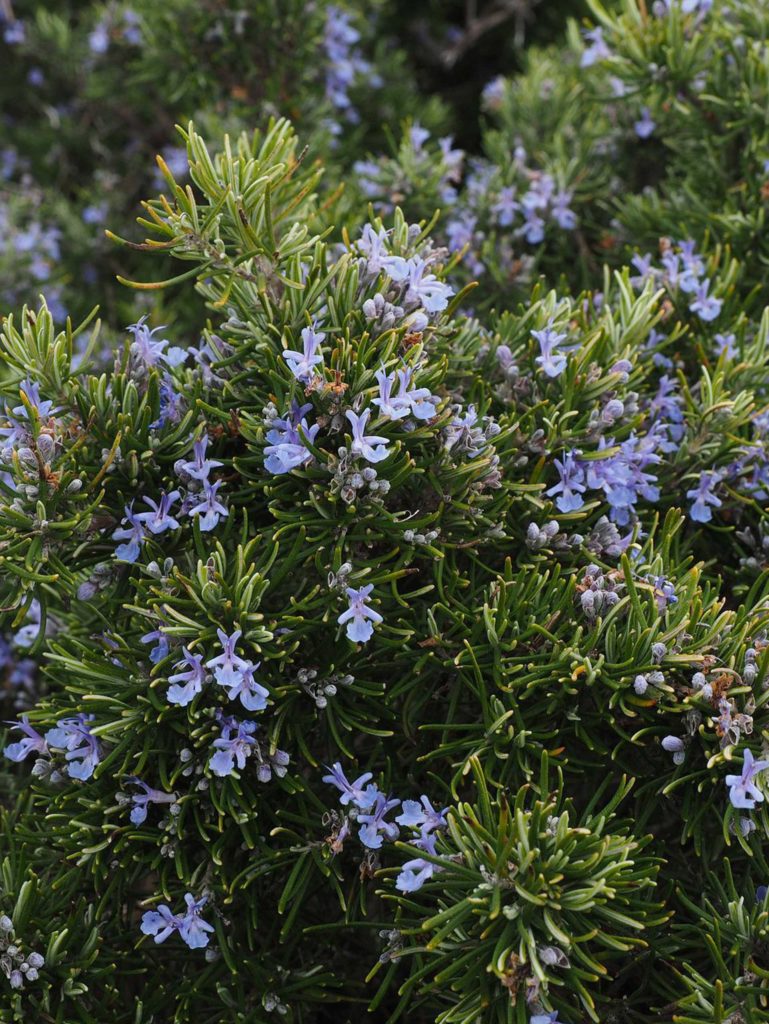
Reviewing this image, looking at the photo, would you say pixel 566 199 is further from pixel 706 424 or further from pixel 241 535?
pixel 241 535

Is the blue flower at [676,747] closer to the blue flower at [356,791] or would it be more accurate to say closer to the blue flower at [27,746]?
the blue flower at [356,791]

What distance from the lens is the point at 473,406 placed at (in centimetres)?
167

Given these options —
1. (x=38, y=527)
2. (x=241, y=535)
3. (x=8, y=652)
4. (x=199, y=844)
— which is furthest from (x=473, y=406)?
(x=8, y=652)

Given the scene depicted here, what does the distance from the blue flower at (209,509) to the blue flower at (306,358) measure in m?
0.24

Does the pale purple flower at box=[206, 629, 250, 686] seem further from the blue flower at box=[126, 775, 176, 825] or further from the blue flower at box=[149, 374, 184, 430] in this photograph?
the blue flower at box=[149, 374, 184, 430]

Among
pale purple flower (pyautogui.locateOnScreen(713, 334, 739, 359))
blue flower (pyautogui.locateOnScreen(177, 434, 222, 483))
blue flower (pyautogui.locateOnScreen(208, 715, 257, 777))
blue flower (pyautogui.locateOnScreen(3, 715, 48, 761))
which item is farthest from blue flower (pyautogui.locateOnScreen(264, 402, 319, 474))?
pale purple flower (pyautogui.locateOnScreen(713, 334, 739, 359))

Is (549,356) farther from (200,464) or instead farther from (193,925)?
(193,925)

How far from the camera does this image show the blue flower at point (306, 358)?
153cm

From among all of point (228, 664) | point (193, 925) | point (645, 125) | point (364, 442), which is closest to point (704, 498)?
point (364, 442)

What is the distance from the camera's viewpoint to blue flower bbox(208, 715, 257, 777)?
1544mm

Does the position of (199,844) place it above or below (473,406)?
below

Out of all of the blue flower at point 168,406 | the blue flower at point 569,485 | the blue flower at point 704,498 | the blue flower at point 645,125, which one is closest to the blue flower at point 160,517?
the blue flower at point 168,406

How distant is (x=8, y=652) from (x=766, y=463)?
1.80 metres

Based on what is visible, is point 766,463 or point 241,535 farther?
point 766,463
